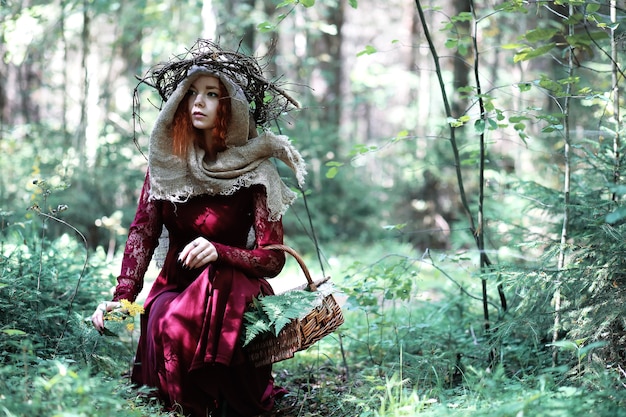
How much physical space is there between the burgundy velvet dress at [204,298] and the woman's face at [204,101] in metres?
0.42

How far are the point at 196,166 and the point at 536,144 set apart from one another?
7.83m

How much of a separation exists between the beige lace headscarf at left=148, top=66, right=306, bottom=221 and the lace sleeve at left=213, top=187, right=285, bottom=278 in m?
0.06

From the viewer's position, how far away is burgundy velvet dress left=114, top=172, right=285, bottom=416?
120 inches

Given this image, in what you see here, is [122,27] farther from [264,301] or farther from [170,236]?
[264,301]

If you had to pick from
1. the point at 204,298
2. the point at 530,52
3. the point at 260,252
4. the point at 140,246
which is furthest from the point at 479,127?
the point at 140,246

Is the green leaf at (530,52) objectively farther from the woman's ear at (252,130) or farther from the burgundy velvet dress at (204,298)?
the burgundy velvet dress at (204,298)

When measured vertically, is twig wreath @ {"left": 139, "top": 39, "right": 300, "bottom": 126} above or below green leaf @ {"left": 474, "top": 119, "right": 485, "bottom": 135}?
above

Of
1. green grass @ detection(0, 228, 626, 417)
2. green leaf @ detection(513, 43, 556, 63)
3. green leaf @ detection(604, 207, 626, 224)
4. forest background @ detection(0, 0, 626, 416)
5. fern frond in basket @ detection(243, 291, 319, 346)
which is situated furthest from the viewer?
green leaf @ detection(513, 43, 556, 63)

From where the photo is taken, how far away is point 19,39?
245 inches

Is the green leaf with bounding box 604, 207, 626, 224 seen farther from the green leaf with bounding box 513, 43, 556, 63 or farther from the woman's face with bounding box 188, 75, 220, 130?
the woman's face with bounding box 188, 75, 220, 130

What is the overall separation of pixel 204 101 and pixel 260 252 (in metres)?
0.89

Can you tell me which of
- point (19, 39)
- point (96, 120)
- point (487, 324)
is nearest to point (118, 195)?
point (96, 120)

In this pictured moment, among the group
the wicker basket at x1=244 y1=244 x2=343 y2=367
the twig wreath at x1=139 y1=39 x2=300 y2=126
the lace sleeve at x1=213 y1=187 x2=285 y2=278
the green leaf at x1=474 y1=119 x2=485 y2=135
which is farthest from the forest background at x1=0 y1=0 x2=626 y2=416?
the lace sleeve at x1=213 y1=187 x2=285 y2=278

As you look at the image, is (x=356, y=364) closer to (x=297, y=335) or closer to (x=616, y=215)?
(x=297, y=335)
